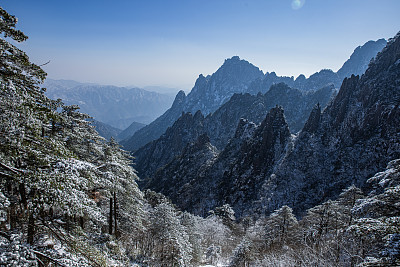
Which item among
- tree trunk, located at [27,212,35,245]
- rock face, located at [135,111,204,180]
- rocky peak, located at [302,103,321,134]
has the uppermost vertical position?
rocky peak, located at [302,103,321,134]

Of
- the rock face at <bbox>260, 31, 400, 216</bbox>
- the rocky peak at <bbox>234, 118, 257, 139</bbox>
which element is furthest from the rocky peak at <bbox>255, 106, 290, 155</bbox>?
the rocky peak at <bbox>234, 118, 257, 139</bbox>

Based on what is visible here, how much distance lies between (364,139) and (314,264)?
224ft

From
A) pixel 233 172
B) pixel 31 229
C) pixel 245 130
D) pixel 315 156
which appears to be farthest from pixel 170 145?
pixel 31 229

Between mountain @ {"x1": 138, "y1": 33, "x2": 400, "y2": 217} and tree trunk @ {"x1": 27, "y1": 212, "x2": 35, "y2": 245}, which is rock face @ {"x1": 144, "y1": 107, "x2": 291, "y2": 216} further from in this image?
tree trunk @ {"x1": 27, "y1": 212, "x2": 35, "y2": 245}

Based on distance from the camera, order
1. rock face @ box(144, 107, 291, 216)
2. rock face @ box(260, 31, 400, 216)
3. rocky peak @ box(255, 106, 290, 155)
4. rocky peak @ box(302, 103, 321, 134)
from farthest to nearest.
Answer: rocky peak @ box(255, 106, 290, 155)
rocky peak @ box(302, 103, 321, 134)
rock face @ box(144, 107, 291, 216)
rock face @ box(260, 31, 400, 216)

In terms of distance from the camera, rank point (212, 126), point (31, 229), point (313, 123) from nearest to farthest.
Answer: point (31, 229) < point (313, 123) < point (212, 126)

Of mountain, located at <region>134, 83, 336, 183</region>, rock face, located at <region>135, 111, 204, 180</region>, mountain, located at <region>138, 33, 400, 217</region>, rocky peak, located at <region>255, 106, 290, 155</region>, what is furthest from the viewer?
mountain, located at <region>134, 83, 336, 183</region>

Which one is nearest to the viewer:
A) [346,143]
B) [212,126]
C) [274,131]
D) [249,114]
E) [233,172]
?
[346,143]

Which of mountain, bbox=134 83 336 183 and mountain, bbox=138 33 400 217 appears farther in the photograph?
mountain, bbox=134 83 336 183

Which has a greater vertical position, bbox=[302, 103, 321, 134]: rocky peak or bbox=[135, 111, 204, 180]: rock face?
bbox=[302, 103, 321, 134]: rocky peak

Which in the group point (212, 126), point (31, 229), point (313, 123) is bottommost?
point (31, 229)

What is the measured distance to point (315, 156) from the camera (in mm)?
72312

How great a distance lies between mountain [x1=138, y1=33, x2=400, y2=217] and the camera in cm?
6009

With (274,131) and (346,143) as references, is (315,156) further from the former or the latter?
(274,131)
